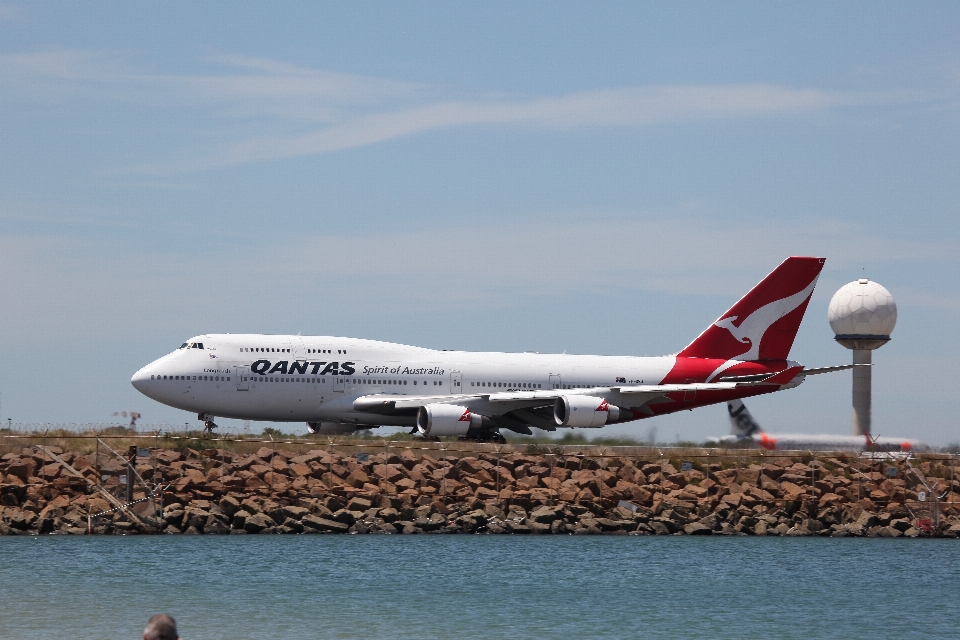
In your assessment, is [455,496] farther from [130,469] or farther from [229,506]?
[130,469]

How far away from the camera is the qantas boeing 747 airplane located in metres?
52.7

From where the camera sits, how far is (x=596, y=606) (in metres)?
31.1

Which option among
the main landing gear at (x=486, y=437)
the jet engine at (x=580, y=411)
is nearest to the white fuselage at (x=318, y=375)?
the main landing gear at (x=486, y=437)

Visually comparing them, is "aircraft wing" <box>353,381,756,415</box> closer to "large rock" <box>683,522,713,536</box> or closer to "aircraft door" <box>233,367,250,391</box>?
"aircraft door" <box>233,367,250,391</box>

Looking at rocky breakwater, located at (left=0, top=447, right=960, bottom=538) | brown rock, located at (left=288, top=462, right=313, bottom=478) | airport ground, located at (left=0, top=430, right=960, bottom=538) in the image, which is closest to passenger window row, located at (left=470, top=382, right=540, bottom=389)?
airport ground, located at (left=0, top=430, right=960, bottom=538)

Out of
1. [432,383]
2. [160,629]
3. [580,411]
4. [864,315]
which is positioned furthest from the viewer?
[864,315]

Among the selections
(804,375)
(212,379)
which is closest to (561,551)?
(212,379)

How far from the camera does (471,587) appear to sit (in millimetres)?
32844

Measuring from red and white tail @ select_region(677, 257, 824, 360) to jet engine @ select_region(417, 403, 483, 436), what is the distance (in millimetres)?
13261

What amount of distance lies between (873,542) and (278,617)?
22842 mm

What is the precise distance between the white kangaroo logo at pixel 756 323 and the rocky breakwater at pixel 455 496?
14074mm

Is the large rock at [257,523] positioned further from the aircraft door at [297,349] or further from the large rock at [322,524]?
the aircraft door at [297,349]

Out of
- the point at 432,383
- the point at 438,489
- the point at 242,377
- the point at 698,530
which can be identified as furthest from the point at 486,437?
the point at 698,530

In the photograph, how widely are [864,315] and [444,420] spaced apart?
32528 mm
